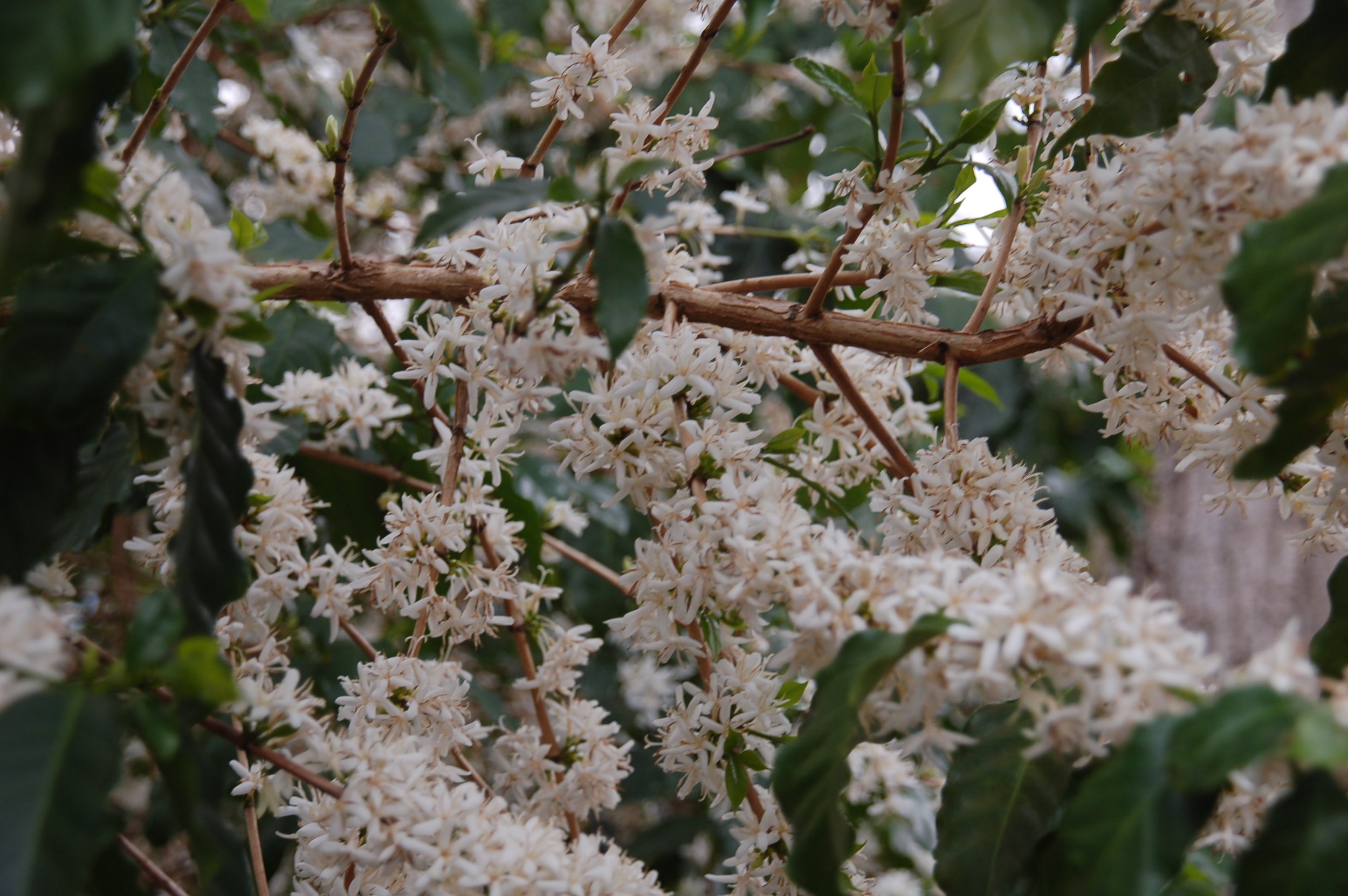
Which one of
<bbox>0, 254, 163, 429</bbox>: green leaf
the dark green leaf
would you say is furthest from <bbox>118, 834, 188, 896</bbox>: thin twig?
<bbox>0, 254, 163, 429</bbox>: green leaf

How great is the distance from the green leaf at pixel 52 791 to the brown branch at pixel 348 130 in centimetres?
45

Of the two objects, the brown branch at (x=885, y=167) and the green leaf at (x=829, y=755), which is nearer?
the green leaf at (x=829, y=755)

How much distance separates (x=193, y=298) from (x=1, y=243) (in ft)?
0.40

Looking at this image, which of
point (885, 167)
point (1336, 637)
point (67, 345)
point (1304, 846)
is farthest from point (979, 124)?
point (67, 345)

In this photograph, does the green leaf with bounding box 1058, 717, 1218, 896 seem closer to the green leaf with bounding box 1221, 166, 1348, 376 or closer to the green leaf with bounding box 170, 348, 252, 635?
the green leaf with bounding box 1221, 166, 1348, 376

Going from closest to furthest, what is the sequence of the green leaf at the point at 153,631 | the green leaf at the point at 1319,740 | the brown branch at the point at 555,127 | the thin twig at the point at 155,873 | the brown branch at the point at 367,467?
the green leaf at the point at 1319,740, the green leaf at the point at 153,631, the thin twig at the point at 155,873, the brown branch at the point at 555,127, the brown branch at the point at 367,467

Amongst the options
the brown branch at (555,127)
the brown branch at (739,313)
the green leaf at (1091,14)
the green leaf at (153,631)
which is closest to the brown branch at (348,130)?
the brown branch at (739,313)

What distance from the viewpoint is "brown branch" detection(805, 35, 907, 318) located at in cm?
63

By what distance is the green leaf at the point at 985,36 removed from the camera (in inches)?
21.9

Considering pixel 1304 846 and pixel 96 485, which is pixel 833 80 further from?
pixel 96 485

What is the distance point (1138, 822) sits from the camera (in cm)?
44

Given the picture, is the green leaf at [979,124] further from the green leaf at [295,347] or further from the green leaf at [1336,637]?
the green leaf at [295,347]

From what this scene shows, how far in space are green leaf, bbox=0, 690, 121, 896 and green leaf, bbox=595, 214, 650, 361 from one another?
0.33 meters

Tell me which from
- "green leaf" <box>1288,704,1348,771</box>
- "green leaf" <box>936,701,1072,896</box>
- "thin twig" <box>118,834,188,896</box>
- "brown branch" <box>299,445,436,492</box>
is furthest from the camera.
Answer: "brown branch" <box>299,445,436,492</box>
